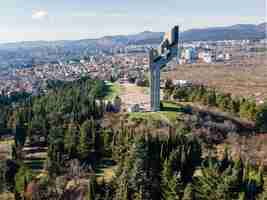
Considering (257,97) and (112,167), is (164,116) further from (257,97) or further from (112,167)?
(257,97)

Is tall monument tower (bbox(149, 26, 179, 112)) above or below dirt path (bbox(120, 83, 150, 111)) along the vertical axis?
above

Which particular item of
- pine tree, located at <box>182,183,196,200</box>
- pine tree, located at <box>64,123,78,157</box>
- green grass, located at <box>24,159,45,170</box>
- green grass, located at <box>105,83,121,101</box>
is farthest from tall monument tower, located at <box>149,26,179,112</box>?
pine tree, located at <box>182,183,196,200</box>

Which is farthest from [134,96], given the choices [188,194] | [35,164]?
[188,194]

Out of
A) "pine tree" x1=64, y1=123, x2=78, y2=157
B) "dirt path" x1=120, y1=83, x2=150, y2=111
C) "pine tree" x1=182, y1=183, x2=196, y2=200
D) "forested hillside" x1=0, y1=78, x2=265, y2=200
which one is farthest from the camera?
"dirt path" x1=120, y1=83, x2=150, y2=111

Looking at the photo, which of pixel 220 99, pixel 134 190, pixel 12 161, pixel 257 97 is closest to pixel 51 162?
pixel 12 161

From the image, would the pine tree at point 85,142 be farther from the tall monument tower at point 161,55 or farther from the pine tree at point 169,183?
the tall monument tower at point 161,55

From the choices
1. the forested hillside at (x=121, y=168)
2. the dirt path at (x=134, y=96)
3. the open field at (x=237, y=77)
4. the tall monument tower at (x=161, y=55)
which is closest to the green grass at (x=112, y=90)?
the dirt path at (x=134, y=96)

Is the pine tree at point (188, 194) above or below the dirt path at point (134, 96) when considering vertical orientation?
above

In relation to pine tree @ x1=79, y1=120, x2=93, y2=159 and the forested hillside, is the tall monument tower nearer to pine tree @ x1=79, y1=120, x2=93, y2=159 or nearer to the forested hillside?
the forested hillside
